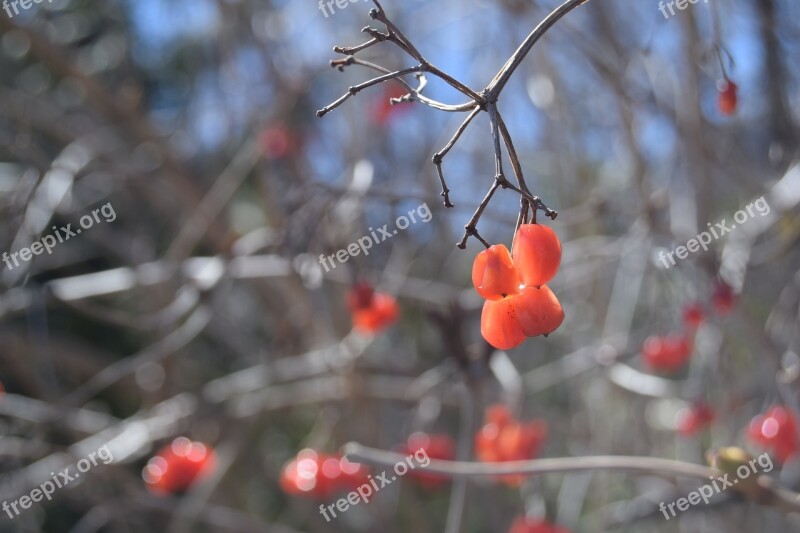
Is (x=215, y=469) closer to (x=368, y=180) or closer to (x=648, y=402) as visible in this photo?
(x=368, y=180)

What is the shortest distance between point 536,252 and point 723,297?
1299mm

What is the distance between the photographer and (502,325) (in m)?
1.17

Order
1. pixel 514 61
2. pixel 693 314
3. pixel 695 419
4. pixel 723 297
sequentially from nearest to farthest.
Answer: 1. pixel 514 61
2. pixel 723 297
3. pixel 693 314
4. pixel 695 419

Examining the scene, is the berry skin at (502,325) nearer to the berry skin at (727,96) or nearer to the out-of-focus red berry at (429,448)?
the berry skin at (727,96)

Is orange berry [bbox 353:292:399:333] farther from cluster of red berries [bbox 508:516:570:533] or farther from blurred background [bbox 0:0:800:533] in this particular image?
cluster of red berries [bbox 508:516:570:533]

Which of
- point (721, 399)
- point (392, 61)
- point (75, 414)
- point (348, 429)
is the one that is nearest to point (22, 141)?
point (75, 414)

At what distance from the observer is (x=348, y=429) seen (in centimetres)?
345

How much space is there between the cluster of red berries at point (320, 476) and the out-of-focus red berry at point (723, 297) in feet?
3.86

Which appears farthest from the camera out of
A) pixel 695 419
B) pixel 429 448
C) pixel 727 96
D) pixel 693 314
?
pixel 429 448

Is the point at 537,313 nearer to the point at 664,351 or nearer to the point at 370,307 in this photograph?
the point at 370,307

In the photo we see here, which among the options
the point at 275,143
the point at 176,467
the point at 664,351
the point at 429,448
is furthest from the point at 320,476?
the point at 275,143

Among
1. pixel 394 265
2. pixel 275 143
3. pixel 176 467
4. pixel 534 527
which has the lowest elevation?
pixel 534 527

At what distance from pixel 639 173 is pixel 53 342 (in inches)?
107

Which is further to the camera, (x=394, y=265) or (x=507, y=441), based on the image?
(x=394, y=265)
